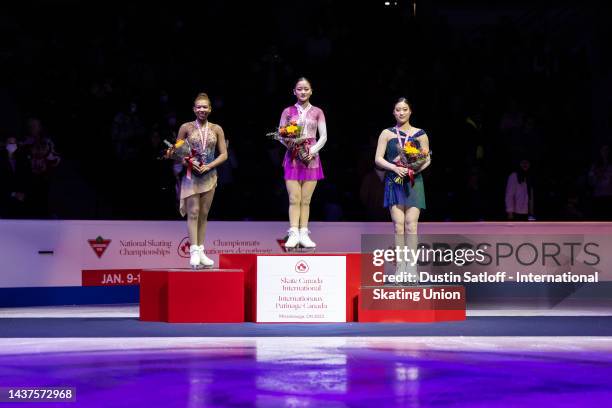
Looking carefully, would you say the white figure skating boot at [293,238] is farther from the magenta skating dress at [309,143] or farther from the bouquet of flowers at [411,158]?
the bouquet of flowers at [411,158]

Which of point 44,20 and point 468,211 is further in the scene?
point 44,20

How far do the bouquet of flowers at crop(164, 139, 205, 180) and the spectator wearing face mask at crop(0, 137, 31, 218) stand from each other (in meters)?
4.25

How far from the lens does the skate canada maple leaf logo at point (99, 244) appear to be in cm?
1532

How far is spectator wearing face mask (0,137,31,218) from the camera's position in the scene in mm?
15375

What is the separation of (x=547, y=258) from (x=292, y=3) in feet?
26.0

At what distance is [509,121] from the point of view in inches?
770

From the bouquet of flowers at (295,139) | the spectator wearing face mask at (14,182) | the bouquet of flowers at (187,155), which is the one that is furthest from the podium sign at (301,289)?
the spectator wearing face mask at (14,182)

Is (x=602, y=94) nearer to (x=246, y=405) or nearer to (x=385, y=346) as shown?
(x=385, y=346)

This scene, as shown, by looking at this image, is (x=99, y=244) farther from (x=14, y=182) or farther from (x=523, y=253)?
(x=523, y=253)

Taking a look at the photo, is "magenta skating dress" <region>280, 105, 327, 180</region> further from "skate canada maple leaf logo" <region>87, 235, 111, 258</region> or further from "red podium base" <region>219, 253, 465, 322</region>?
"skate canada maple leaf logo" <region>87, 235, 111, 258</region>

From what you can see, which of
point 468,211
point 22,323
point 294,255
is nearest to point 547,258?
point 468,211

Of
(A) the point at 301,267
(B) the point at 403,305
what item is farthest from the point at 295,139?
(B) the point at 403,305

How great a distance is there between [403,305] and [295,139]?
232 centimetres

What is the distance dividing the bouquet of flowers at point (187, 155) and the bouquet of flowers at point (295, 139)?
0.87m
